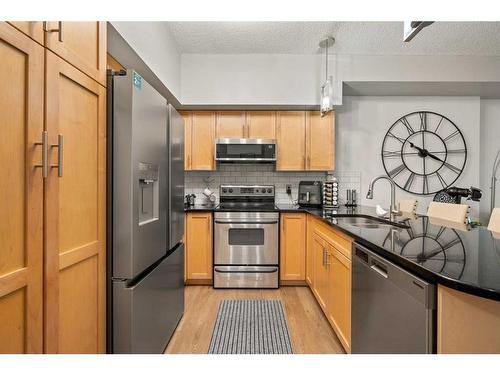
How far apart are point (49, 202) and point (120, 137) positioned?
0.52 m

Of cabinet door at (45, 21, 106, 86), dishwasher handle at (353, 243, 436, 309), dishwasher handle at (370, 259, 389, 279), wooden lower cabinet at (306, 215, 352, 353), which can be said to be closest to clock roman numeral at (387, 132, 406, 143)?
wooden lower cabinet at (306, 215, 352, 353)

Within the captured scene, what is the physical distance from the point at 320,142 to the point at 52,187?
3.02m

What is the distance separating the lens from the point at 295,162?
3.51 metres

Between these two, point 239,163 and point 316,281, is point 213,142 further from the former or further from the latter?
point 316,281

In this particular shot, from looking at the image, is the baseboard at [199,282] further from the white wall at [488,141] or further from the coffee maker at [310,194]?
the white wall at [488,141]

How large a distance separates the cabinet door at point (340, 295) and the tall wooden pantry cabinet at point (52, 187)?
1389 mm

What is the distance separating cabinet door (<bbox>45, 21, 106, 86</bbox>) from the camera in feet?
3.15

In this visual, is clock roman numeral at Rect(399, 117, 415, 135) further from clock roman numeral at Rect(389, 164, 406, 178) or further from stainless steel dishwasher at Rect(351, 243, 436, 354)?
stainless steel dishwasher at Rect(351, 243, 436, 354)

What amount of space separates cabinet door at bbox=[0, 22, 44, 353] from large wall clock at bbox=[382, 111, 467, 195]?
150 inches

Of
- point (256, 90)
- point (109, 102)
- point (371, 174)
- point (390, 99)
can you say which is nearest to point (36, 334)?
point (109, 102)

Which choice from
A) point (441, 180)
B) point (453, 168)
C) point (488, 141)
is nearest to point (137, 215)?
point (441, 180)

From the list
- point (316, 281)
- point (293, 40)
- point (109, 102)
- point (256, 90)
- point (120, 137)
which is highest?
point (293, 40)

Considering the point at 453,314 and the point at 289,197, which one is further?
the point at 289,197

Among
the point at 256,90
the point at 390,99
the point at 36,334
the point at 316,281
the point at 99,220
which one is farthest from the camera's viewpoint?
the point at 390,99
